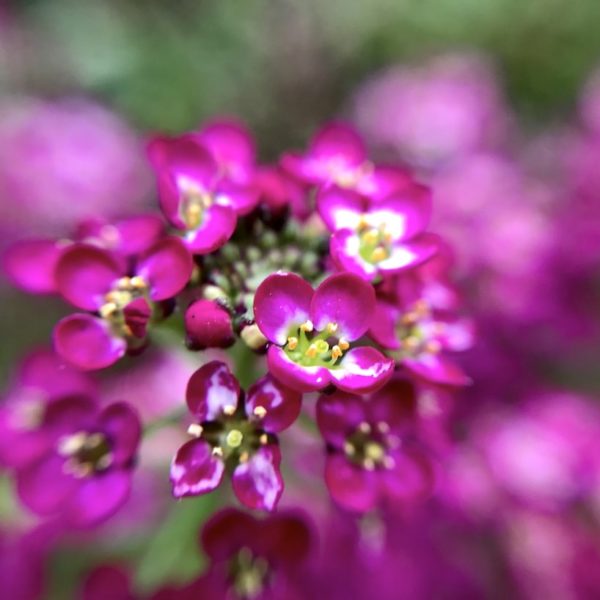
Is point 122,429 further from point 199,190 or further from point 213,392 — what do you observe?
point 199,190

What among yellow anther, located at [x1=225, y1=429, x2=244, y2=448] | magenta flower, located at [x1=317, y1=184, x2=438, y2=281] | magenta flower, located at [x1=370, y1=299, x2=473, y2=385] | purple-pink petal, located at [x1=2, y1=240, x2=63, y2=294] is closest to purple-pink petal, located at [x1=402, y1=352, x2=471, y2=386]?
magenta flower, located at [x1=370, y1=299, x2=473, y2=385]

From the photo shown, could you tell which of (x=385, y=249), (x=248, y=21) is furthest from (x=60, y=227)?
(x=385, y=249)

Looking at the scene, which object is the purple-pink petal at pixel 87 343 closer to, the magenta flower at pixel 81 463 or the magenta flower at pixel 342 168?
the magenta flower at pixel 81 463

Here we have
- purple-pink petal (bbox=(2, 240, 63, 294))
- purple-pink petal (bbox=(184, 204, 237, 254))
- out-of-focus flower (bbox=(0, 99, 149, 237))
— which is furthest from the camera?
out-of-focus flower (bbox=(0, 99, 149, 237))

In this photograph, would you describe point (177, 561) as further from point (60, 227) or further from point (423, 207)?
point (60, 227)

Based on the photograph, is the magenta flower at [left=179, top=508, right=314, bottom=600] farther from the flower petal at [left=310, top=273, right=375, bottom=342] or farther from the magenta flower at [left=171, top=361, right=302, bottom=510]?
the flower petal at [left=310, top=273, right=375, bottom=342]

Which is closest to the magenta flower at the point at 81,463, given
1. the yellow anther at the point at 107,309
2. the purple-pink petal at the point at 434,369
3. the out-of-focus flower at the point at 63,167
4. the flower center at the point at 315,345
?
the yellow anther at the point at 107,309
